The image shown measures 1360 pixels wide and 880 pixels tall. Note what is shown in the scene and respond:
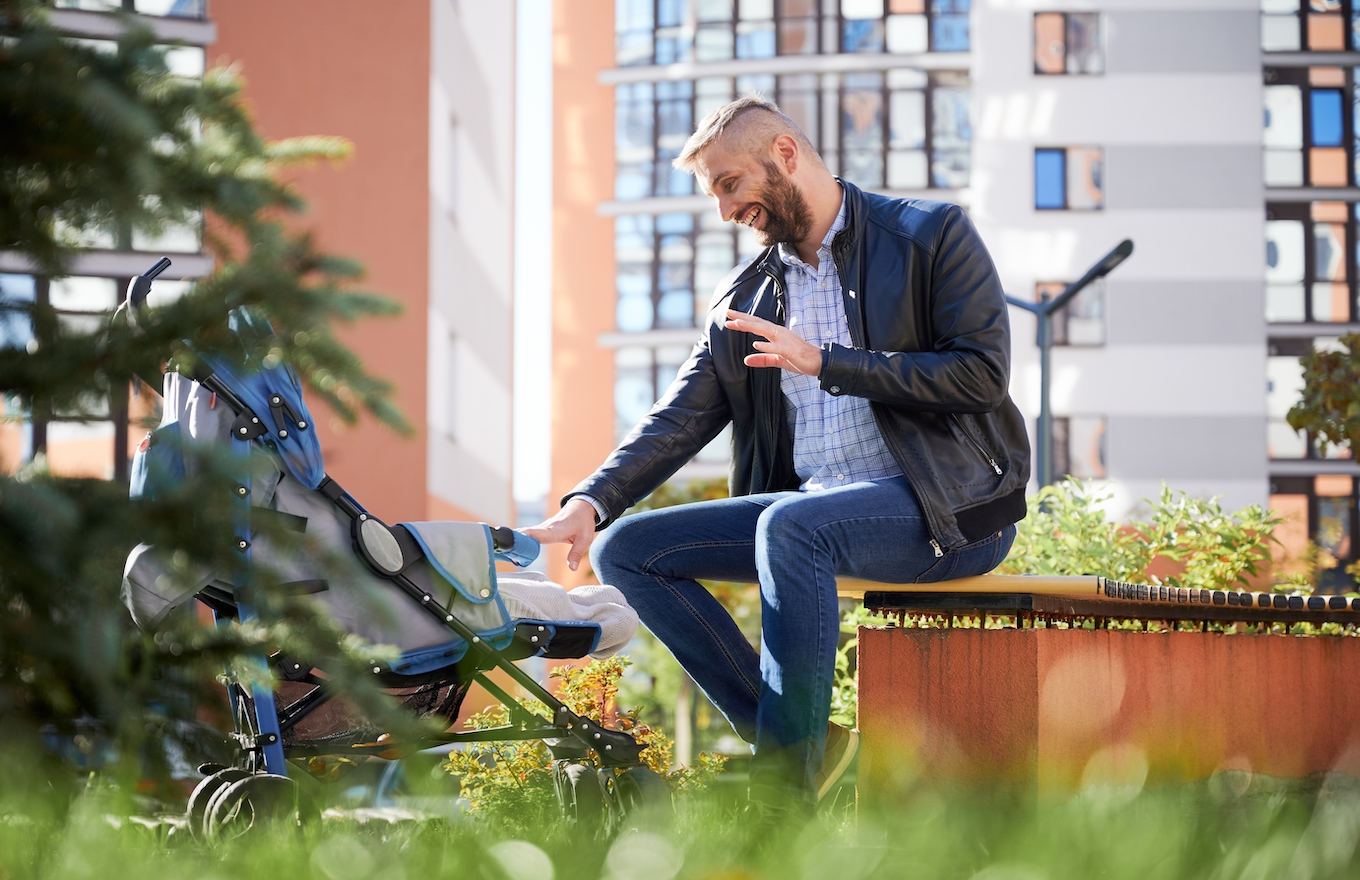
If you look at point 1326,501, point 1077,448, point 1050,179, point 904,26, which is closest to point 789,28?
point 904,26

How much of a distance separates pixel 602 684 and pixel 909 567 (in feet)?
5.08

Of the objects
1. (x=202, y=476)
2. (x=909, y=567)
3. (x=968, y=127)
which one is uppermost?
(x=968, y=127)

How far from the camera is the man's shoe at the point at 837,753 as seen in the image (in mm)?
3307

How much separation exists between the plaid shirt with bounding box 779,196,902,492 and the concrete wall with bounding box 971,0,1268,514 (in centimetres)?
2739

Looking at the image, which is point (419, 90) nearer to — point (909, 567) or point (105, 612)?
point (909, 567)

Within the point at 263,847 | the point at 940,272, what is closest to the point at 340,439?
the point at 940,272

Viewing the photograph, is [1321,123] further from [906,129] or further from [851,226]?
[851,226]

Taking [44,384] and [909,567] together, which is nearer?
[44,384]

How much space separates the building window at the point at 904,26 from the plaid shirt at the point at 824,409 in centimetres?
2998

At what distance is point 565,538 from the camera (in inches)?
142

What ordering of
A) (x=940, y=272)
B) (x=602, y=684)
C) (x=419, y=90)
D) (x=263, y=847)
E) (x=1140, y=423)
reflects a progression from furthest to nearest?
(x=1140, y=423) < (x=419, y=90) < (x=602, y=684) < (x=940, y=272) < (x=263, y=847)

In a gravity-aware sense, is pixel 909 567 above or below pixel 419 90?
below

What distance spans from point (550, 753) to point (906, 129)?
2924 centimetres

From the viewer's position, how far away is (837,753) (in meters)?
3.36
